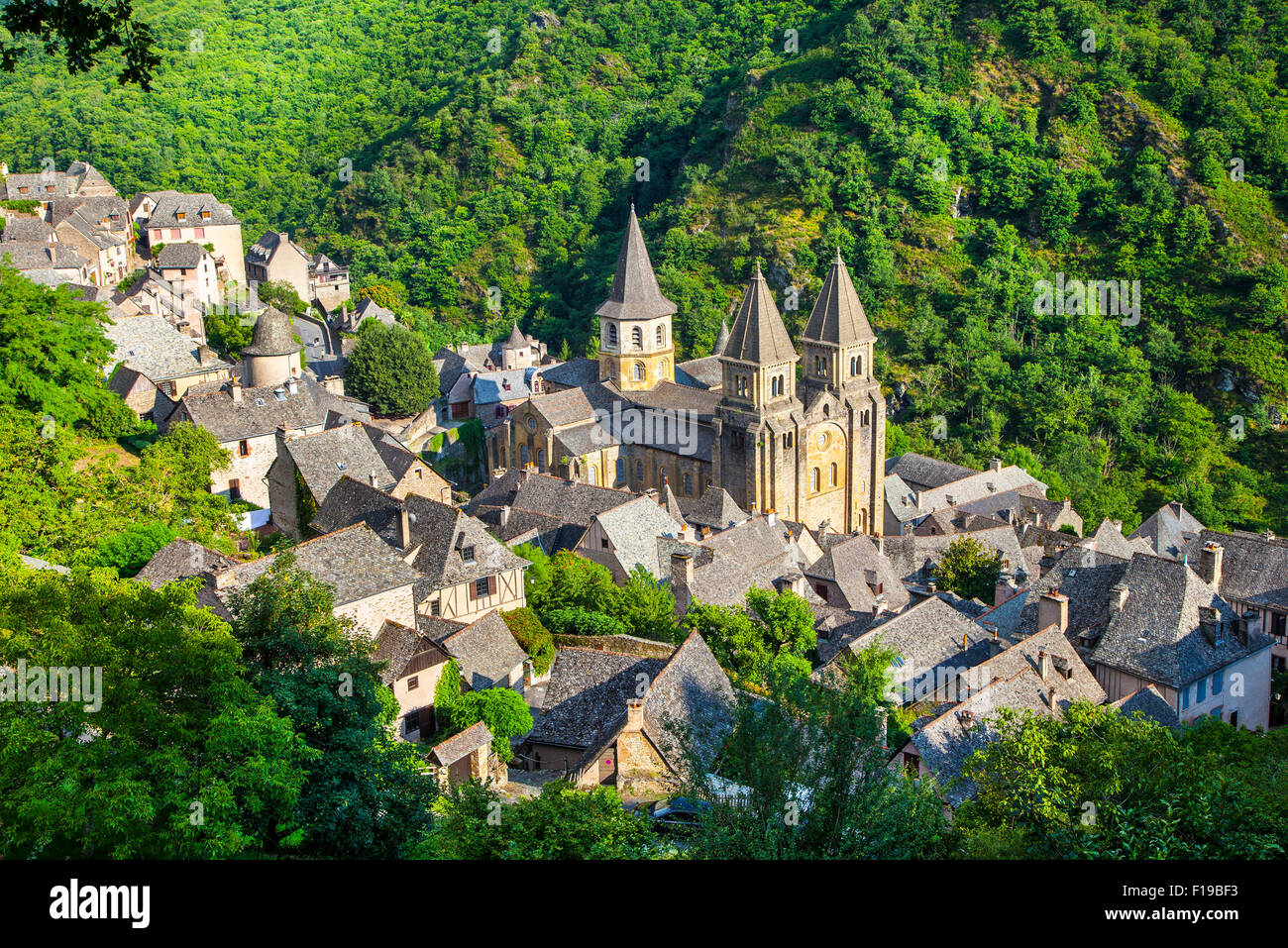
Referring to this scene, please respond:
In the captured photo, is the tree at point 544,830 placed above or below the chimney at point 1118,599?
above

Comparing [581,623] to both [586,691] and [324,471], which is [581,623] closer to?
[586,691]

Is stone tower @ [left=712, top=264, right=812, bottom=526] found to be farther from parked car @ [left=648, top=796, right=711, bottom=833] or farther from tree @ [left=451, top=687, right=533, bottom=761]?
parked car @ [left=648, top=796, right=711, bottom=833]

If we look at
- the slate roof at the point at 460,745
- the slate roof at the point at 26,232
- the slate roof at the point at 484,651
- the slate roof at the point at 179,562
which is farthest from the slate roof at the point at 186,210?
the slate roof at the point at 460,745

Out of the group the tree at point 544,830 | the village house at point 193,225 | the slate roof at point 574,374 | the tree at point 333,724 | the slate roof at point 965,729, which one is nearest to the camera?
the tree at point 544,830

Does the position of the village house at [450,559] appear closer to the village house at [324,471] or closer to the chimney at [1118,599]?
the village house at [324,471]

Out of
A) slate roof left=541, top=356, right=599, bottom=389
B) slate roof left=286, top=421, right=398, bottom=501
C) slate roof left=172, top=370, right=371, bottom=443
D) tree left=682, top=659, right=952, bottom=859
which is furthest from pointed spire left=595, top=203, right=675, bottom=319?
tree left=682, top=659, right=952, bottom=859
